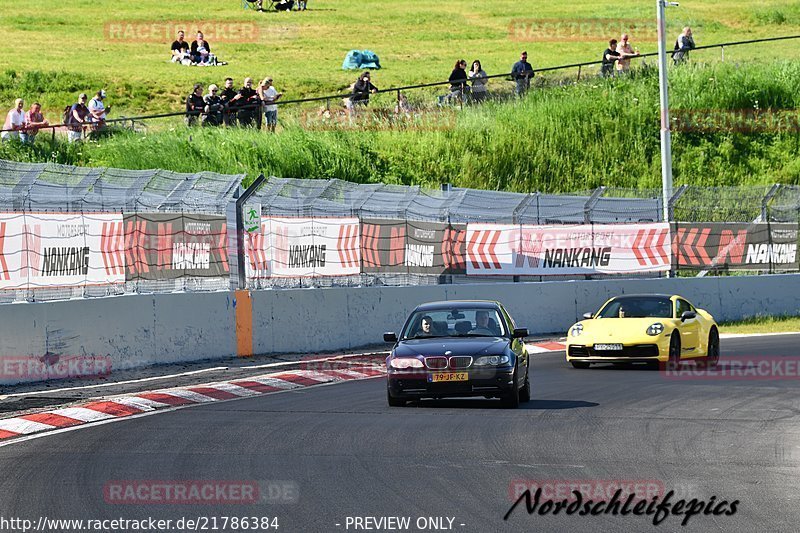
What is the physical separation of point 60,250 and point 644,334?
8.40 meters

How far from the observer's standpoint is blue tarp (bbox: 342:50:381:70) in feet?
210

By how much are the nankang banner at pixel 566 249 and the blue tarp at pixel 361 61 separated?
116ft

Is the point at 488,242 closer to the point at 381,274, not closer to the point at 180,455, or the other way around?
the point at 381,274

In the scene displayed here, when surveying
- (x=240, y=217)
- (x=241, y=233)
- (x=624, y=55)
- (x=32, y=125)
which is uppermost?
(x=624, y=55)

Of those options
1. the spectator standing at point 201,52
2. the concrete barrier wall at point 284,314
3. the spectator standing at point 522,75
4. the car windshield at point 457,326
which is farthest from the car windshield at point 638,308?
the spectator standing at point 201,52

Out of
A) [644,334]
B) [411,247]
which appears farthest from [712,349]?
[411,247]

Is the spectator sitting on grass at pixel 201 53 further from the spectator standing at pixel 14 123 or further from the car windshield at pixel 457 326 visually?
the car windshield at pixel 457 326

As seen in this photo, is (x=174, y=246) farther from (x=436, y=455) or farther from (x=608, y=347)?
(x=436, y=455)

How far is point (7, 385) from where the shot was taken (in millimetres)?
16797

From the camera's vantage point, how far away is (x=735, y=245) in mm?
30625

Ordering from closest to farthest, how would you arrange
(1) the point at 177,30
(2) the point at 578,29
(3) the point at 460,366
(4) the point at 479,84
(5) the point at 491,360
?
(5) the point at 491,360
(3) the point at 460,366
(4) the point at 479,84
(1) the point at 177,30
(2) the point at 578,29

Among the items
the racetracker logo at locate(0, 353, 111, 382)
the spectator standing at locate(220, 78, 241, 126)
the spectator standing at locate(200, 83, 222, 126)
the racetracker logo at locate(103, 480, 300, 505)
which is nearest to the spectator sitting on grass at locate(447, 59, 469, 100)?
the spectator standing at locate(220, 78, 241, 126)

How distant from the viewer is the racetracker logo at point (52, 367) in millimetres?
16891

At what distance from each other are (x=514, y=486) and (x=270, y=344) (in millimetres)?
12546
